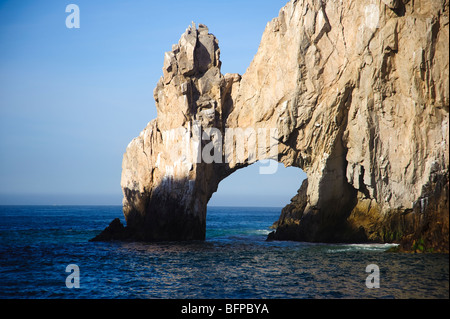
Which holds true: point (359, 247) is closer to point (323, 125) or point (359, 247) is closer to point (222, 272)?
point (323, 125)

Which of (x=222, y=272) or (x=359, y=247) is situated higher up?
(x=359, y=247)

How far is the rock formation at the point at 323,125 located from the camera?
1149 inches

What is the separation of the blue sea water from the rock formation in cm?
274

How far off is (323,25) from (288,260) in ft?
54.5

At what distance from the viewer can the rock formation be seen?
29.2 m

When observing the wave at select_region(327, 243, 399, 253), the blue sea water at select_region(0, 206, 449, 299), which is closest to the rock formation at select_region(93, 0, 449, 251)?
the wave at select_region(327, 243, 399, 253)

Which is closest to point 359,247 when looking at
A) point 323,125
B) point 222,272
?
point 323,125

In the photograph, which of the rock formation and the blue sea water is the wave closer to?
the blue sea water

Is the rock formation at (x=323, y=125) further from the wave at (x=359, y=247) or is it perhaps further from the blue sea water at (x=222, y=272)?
the blue sea water at (x=222, y=272)

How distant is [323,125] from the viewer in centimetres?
3428

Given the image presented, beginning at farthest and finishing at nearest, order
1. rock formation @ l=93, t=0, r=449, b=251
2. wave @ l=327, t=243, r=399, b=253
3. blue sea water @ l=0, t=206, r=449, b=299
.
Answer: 1. wave @ l=327, t=243, r=399, b=253
2. rock formation @ l=93, t=0, r=449, b=251
3. blue sea water @ l=0, t=206, r=449, b=299

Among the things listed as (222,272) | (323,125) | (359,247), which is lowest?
(222,272)

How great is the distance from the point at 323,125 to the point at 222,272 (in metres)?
14.7

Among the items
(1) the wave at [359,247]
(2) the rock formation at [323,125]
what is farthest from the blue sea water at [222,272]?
(2) the rock formation at [323,125]
